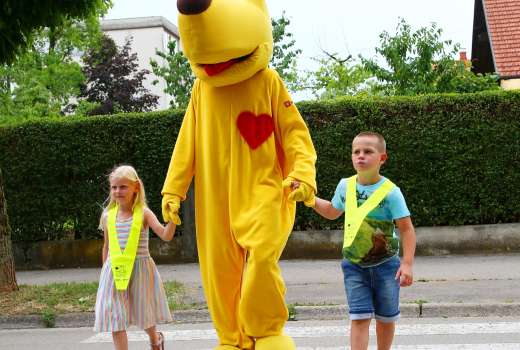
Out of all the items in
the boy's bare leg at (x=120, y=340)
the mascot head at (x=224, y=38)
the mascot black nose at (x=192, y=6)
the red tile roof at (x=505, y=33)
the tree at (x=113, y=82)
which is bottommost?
the boy's bare leg at (x=120, y=340)

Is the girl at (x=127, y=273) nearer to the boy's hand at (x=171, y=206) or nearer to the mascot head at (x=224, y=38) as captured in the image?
the boy's hand at (x=171, y=206)

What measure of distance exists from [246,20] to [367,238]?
156 cm

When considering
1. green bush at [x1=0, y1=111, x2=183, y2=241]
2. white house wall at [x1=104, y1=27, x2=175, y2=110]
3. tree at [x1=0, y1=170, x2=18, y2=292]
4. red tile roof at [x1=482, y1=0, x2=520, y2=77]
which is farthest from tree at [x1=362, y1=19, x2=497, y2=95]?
white house wall at [x1=104, y1=27, x2=175, y2=110]

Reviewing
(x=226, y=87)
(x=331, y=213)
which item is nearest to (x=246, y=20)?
(x=226, y=87)

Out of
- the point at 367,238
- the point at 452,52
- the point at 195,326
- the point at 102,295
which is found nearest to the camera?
the point at 367,238

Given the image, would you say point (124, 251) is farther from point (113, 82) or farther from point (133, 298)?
point (113, 82)

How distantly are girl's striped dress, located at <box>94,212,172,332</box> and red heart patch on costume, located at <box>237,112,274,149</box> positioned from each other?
5.55ft

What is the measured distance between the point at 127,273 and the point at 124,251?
18cm

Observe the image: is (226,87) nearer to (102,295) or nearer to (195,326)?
(102,295)

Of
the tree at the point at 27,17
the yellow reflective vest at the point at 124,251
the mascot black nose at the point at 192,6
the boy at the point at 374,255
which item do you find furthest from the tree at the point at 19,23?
the boy at the point at 374,255

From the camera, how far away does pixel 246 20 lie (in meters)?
3.96

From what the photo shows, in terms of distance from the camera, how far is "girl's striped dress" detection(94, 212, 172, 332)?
5.16 metres

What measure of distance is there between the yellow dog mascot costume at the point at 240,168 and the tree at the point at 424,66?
468 inches

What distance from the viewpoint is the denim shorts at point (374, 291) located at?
175 inches
